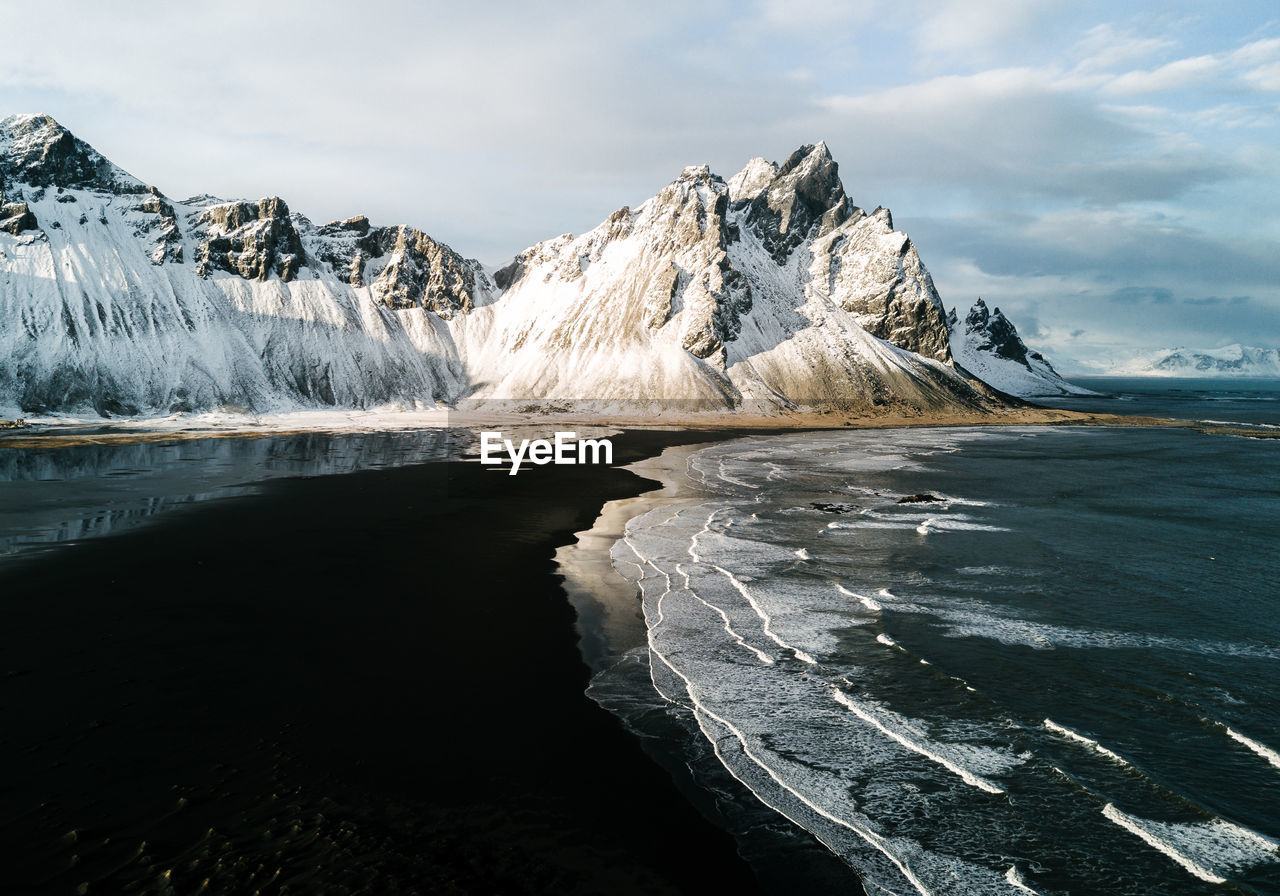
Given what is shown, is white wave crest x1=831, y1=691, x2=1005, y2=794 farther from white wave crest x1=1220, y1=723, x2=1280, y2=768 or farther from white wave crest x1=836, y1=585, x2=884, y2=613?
white wave crest x1=836, y1=585, x2=884, y2=613

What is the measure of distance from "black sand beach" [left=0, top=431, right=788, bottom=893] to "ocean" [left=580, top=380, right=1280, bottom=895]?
212cm

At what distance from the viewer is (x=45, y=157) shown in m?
148

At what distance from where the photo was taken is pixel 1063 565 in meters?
30.6

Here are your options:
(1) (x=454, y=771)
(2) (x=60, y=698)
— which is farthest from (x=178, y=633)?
(1) (x=454, y=771)

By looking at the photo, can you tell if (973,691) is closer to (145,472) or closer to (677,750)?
(677,750)

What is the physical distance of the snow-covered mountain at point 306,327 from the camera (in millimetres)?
132625

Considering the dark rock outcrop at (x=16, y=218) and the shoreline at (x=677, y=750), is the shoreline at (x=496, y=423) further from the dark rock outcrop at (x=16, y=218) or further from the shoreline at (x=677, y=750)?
the shoreline at (x=677, y=750)

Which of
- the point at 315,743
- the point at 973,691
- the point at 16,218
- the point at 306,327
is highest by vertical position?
the point at 16,218

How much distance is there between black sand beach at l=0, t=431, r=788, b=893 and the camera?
1058 cm

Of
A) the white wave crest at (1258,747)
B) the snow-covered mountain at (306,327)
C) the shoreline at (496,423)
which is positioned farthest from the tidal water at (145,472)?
the snow-covered mountain at (306,327)

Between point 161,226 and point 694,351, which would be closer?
point 161,226

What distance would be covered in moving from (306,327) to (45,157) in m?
63.2

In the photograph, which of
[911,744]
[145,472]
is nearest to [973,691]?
[911,744]

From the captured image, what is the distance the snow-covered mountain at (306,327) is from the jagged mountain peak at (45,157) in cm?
35
